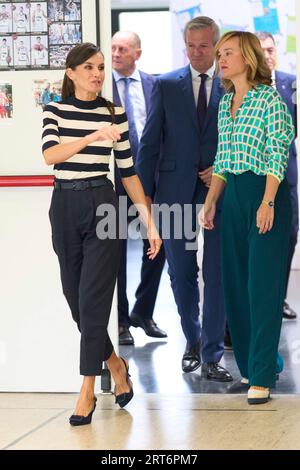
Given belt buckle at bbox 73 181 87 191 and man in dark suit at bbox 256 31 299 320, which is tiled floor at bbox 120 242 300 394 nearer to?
man in dark suit at bbox 256 31 299 320

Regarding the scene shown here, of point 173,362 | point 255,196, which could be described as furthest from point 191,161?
point 173,362

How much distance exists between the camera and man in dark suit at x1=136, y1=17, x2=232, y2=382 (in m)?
5.23

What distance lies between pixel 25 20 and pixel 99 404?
69.7 inches

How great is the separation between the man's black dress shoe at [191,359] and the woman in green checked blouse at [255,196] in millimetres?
844

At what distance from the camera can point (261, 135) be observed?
449cm

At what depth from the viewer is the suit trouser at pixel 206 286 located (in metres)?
5.21

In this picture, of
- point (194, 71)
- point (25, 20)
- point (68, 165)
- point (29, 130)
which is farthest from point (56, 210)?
point (194, 71)

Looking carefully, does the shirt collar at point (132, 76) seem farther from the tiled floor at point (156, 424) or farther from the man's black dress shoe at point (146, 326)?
the tiled floor at point (156, 424)

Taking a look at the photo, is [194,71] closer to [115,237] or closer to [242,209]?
[242,209]

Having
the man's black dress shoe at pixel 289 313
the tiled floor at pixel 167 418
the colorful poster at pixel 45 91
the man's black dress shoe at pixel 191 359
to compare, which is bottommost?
the man's black dress shoe at pixel 289 313

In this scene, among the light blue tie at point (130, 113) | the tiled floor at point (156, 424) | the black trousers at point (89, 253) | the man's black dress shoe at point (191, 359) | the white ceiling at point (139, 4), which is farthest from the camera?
the white ceiling at point (139, 4)

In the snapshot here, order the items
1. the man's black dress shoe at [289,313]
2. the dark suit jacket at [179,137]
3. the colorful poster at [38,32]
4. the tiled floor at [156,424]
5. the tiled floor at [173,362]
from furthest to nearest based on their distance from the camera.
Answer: the man's black dress shoe at [289,313], the dark suit jacket at [179,137], the tiled floor at [173,362], the colorful poster at [38,32], the tiled floor at [156,424]

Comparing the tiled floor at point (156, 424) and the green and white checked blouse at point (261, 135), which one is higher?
the green and white checked blouse at point (261, 135)

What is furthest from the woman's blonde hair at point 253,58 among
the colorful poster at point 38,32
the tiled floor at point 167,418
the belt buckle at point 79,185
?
the tiled floor at point 167,418
